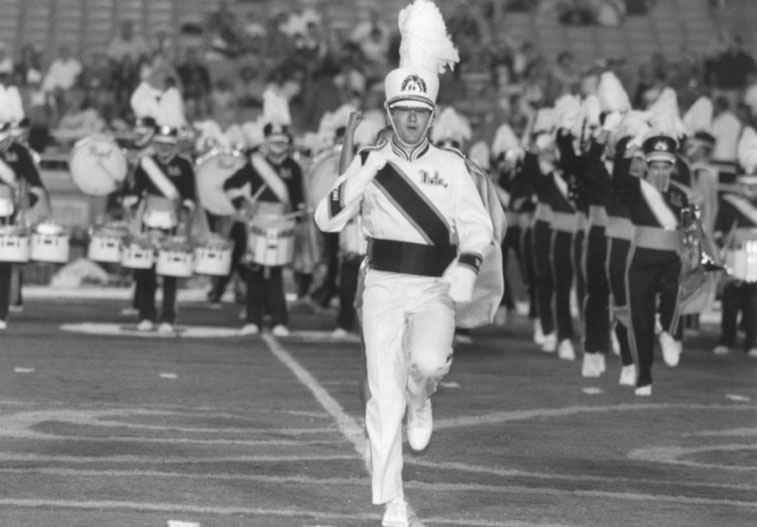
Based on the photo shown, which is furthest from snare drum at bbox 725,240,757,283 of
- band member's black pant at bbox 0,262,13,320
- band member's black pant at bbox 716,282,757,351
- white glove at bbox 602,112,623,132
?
band member's black pant at bbox 0,262,13,320

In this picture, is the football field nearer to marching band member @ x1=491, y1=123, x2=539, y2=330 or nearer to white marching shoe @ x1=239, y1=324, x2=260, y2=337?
white marching shoe @ x1=239, y1=324, x2=260, y2=337

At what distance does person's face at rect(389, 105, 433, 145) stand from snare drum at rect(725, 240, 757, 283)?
1106 cm

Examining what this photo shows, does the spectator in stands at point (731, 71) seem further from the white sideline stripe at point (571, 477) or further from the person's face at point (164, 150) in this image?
the white sideline stripe at point (571, 477)

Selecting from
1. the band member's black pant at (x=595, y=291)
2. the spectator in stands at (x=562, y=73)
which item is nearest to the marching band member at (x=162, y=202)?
the band member's black pant at (x=595, y=291)

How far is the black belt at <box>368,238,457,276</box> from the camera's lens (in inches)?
373

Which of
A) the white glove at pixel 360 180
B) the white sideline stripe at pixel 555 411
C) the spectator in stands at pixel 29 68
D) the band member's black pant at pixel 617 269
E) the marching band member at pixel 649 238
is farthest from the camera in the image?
the spectator in stands at pixel 29 68

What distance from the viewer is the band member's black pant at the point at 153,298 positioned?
66.7 feet

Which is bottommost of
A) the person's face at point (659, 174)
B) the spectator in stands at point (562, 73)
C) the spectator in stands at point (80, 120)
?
the spectator in stands at point (80, 120)

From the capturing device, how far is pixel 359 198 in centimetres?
945

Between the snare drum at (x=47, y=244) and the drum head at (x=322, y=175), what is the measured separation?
3197 mm

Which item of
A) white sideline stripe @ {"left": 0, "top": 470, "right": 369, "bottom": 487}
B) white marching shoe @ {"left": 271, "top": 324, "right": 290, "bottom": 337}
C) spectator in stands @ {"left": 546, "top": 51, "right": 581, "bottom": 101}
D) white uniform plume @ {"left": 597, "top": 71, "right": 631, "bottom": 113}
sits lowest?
white marching shoe @ {"left": 271, "top": 324, "right": 290, "bottom": 337}

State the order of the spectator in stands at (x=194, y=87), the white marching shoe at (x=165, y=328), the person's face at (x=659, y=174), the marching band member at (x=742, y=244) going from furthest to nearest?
1. the spectator in stands at (x=194, y=87)
2. the marching band member at (x=742, y=244)
3. the white marching shoe at (x=165, y=328)
4. the person's face at (x=659, y=174)

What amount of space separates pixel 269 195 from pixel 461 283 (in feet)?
37.4

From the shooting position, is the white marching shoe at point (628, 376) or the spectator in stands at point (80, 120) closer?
the white marching shoe at point (628, 376)
